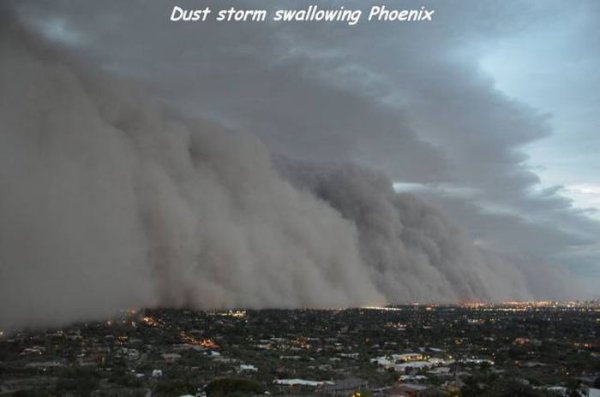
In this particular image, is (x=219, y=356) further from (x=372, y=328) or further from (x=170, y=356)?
(x=372, y=328)

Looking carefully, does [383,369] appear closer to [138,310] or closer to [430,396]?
[430,396]

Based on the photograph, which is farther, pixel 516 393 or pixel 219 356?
pixel 219 356

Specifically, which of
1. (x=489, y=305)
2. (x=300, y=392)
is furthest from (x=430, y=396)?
(x=489, y=305)

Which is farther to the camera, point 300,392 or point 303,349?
point 303,349

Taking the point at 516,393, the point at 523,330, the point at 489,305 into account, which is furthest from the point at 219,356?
the point at 489,305

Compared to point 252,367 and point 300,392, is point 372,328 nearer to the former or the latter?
point 252,367

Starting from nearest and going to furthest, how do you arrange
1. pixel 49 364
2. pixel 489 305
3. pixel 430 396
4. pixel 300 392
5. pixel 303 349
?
1. pixel 430 396
2. pixel 300 392
3. pixel 49 364
4. pixel 303 349
5. pixel 489 305

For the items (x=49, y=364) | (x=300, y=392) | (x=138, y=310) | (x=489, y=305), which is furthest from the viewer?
(x=489, y=305)

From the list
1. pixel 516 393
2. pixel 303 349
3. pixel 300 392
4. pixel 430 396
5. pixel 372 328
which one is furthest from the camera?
pixel 372 328

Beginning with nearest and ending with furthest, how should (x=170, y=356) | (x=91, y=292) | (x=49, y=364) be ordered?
(x=49, y=364)
(x=170, y=356)
(x=91, y=292)
